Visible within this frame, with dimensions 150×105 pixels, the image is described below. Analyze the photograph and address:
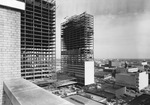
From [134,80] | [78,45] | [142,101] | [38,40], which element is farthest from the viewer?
[78,45]

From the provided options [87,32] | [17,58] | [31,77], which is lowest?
[31,77]

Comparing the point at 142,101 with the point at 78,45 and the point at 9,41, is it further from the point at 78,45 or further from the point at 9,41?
the point at 9,41

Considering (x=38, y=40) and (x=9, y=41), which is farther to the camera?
(x=38, y=40)

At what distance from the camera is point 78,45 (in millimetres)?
72438

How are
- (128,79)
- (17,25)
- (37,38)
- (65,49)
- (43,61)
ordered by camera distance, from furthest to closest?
(65,49) < (128,79) < (43,61) < (37,38) < (17,25)

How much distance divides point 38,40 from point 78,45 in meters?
30.3

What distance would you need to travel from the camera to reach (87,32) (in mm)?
70312

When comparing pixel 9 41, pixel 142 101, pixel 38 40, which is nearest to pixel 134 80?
pixel 142 101

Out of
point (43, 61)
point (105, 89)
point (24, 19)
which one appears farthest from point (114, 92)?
point (24, 19)

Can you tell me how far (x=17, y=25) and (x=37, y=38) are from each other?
35.7 metres

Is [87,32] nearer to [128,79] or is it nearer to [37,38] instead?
[37,38]

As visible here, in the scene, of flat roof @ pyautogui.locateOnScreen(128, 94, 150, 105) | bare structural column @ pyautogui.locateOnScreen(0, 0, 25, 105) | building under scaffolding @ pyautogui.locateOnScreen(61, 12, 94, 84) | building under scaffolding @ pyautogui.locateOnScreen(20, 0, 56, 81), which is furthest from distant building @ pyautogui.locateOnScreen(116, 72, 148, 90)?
bare structural column @ pyautogui.locateOnScreen(0, 0, 25, 105)

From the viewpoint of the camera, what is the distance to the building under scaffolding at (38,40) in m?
47.7

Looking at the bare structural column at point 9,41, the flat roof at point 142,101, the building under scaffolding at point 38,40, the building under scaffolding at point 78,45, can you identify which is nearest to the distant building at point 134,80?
the flat roof at point 142,101
